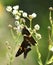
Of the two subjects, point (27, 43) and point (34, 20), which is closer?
point (27, 43)

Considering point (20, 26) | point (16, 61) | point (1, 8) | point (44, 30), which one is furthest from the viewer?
point (1, 8)

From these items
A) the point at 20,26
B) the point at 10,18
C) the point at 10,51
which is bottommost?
the point at 10,18

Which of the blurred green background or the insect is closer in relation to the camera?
the insect

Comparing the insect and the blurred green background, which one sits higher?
the insect

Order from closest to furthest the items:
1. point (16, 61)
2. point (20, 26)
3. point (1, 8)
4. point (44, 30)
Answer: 1. point (20, 26)
2. point (16, 61)
3. point (44, 30)
4. point (1, 8)

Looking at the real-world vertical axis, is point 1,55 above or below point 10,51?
below

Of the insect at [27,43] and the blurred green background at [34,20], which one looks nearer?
the insect at [27,43]

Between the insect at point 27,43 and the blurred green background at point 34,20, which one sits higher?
the insect at point 27,43

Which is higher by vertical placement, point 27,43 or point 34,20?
point 27,43

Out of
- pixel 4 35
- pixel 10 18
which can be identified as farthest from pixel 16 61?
pixel 10 18

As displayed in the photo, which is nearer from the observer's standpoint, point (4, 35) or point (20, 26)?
point (20, 26)

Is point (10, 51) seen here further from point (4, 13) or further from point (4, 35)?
point (4, 13)
